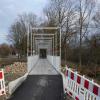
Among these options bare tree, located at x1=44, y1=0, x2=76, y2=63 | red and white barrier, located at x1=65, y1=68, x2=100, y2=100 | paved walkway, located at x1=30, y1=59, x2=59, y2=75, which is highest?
bare tree, located at x1=44, y1=0, x2=76, y2=63

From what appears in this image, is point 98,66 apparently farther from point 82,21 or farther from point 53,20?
point 53,20

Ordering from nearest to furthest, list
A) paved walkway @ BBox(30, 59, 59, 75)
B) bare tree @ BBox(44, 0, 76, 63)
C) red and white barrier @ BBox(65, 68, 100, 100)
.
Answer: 1. red and white barrier @ BBox(65, 68, 100, 100)
2. paved walkway @ BBox(30, 59, 59, 75)
3. bare tree @ BBox(44, 0, 76, 63)

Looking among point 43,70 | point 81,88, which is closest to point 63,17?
point 43,70

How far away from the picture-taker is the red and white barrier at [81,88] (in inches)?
256

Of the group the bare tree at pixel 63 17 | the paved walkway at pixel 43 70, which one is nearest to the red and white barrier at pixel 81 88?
the paved walkway at pixel 43 70

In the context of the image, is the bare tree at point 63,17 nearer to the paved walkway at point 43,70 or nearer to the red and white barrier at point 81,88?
the paved walkway at point 43,70

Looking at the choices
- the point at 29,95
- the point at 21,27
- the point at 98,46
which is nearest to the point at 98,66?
the point at 98,46

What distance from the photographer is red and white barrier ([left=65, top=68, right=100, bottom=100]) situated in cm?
649

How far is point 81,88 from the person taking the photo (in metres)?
8.18

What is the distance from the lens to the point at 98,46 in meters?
43.6

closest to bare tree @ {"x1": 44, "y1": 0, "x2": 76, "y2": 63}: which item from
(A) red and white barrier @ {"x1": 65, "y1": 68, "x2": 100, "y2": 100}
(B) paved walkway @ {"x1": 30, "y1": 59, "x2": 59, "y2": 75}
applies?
(B) paved walkway @ {"x1": 30, "y1": 59, "x2": 59, "y2": 75}

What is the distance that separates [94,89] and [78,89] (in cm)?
223

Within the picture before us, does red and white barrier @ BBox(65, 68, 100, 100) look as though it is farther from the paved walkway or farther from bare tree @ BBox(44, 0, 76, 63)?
bare tree @ BBox(44, 0, 76, 63)

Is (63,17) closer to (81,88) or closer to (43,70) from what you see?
(43,70)
